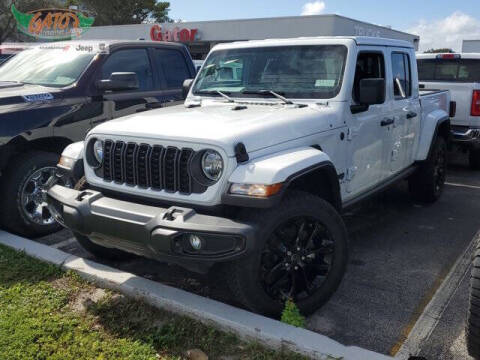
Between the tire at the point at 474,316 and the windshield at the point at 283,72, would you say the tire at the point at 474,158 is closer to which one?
the windshield at the point at 283,72

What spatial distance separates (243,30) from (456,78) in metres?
25.5

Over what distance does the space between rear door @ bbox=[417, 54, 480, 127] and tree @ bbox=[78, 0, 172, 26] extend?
4312cm

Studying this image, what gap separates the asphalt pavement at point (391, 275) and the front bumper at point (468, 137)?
126 centimetres

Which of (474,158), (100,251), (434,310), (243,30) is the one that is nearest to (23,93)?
(100,251)

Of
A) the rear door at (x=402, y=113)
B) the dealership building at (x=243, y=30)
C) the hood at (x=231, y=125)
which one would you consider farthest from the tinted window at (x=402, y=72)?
the dealership building at (x=243, y=30)

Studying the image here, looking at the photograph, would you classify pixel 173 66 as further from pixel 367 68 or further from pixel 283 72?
pixel 367 68

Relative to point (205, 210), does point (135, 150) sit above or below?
above

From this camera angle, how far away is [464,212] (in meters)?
5.82

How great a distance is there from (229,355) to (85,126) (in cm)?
326

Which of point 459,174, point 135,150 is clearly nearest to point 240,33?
point 459,174

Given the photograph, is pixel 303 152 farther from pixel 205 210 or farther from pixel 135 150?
A: pixel 135 150

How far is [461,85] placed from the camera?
7371mm

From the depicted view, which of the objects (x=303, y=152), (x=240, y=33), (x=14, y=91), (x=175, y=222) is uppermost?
(x=240, y=33)

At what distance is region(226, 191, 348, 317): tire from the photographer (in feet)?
9.53
